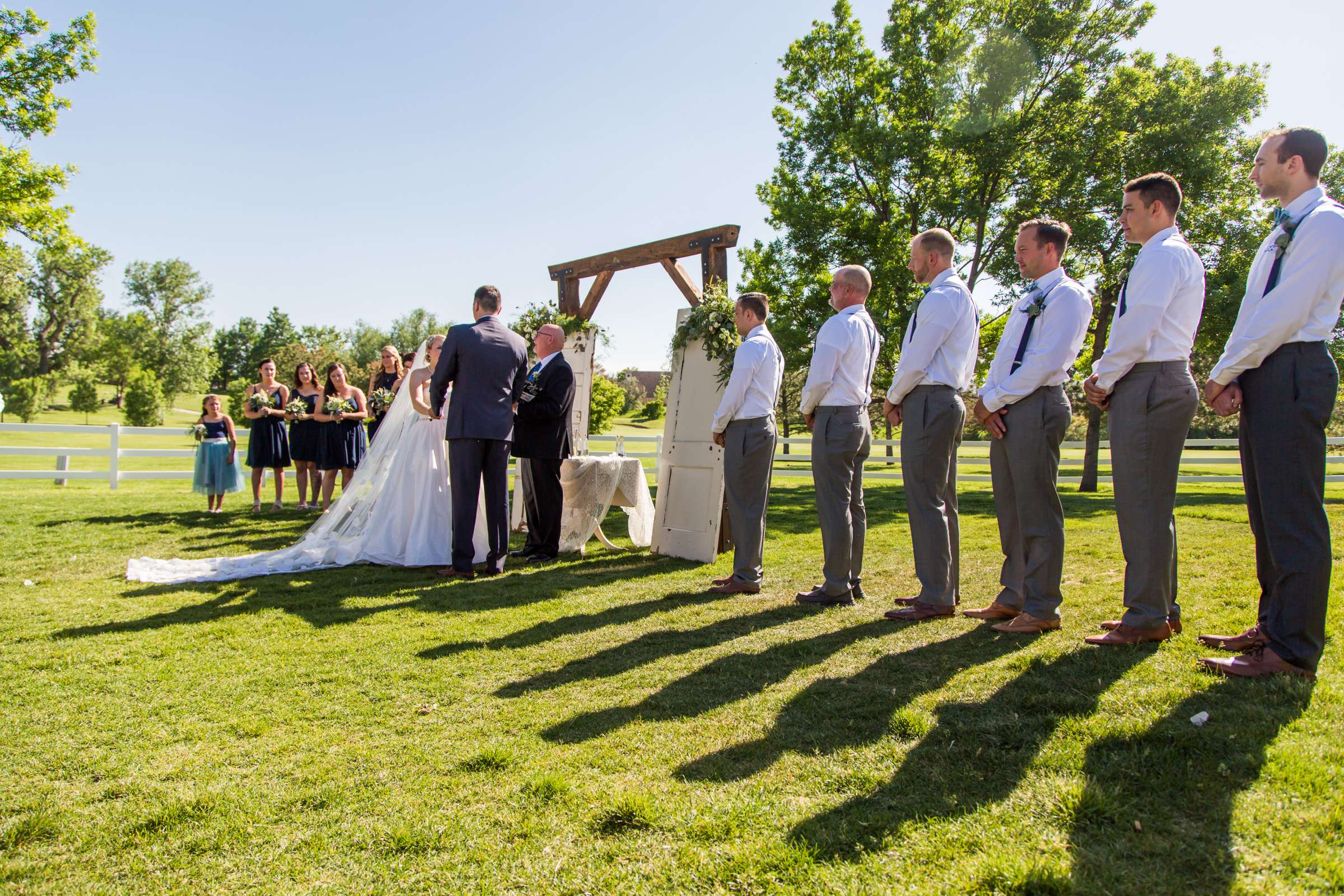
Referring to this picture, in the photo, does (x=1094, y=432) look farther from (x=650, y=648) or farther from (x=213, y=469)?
(x=213, y=469)

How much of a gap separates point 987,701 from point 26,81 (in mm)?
24396

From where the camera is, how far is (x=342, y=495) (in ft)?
27.5

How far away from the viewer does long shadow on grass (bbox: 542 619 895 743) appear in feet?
11.5

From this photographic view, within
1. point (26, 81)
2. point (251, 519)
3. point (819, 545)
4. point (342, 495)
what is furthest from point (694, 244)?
point (26, 81)

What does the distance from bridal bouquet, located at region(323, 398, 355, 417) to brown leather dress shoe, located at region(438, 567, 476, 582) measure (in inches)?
185

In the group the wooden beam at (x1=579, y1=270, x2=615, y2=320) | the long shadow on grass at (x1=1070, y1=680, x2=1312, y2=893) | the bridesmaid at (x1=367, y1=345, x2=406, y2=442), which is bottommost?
the long shadow on grass at (x1=1070, y1=680, x2=1312, y2=893)

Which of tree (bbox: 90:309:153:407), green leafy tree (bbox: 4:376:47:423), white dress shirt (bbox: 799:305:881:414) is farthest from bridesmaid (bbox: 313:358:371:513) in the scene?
tree (bbox: 90:309:153:407)

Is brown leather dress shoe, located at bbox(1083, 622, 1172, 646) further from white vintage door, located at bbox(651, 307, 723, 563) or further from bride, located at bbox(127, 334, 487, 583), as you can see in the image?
bride, located at bbox(127, 334, 487, 583)

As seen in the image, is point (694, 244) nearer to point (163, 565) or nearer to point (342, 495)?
point (342, 495)

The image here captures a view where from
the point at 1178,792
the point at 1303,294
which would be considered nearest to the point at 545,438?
the point at 1303,294

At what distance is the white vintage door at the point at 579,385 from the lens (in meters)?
10.3

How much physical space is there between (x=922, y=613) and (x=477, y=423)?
4.19 metres

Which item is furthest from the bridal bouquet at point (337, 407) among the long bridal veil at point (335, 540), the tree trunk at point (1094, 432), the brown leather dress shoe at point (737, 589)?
the tree trunk at point (1094, 432)

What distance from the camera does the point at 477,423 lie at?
23.9 feet
